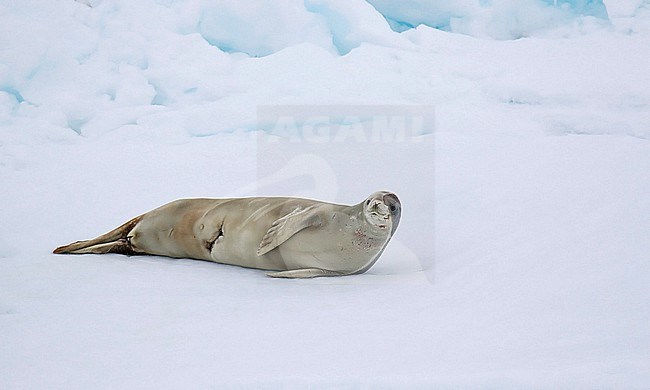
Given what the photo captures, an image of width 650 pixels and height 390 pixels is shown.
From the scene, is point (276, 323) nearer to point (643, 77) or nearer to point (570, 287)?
point (570, 287)

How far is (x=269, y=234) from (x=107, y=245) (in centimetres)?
84

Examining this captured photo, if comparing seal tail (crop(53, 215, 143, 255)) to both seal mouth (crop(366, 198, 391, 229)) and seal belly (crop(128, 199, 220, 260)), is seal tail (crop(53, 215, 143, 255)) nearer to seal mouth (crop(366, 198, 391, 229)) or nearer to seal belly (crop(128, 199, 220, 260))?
seal belly (crop(128, 199, 220, 260))

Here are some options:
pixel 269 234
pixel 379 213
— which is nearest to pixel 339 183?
pixel 269 234

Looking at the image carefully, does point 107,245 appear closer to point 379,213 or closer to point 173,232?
point 173,232

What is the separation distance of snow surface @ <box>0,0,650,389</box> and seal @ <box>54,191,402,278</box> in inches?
4.0

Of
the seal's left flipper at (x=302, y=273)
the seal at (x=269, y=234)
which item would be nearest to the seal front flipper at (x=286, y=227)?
the seal at (x=269, y=234)

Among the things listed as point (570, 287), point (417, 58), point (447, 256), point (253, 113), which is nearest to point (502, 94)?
point (417, 58)

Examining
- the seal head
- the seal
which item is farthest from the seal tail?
the seal head

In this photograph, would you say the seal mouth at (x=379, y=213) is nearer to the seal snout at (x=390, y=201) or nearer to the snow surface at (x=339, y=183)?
the seal snout at (x=390, y=201)

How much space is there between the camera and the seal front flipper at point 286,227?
99.5 inches

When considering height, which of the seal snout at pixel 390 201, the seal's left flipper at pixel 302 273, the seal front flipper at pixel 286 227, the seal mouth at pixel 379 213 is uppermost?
the seal snout at pixel 390 201

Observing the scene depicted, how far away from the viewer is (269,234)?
2600 millimetres

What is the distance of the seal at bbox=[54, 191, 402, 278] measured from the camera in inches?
98.4

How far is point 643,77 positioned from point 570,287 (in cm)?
450
